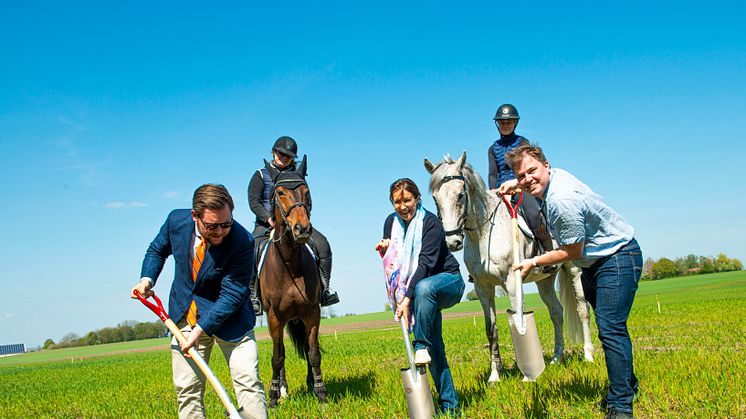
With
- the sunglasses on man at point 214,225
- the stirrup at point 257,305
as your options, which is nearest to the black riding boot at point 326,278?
the stirrup at point 257,305

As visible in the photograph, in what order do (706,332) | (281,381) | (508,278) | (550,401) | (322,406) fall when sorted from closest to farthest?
(550,401) → (322,406) → (508,278) → (281,381) → (706,332)

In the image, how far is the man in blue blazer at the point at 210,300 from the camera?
4.41m

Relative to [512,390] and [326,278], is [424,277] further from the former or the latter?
[326,278]

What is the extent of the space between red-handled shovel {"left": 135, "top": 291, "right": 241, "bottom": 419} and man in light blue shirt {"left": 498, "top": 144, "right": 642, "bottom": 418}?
2.55 m

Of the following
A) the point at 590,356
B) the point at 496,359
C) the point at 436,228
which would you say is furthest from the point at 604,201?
the point at 590,356

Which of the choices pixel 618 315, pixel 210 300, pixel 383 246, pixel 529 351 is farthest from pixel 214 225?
pixel 618 315

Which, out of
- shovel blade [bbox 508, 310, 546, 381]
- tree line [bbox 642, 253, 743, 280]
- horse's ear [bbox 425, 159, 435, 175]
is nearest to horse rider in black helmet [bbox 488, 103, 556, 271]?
horse's ear [bbox 425, 159, 435, 175]

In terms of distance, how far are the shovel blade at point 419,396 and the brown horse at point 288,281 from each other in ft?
9.82

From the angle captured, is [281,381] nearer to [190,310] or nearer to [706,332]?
[190,310]

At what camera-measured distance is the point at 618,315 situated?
4.55 metres

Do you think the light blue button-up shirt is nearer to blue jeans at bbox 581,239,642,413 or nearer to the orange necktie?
blue jeans at bbox 581,239,642,413

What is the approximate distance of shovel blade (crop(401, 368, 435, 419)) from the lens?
4.30 metres

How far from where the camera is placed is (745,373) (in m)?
5.64

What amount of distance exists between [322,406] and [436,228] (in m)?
2.87
